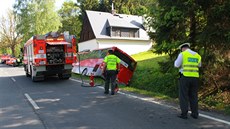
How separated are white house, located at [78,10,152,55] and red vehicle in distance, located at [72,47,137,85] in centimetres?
2316

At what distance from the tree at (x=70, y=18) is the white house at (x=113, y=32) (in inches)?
574

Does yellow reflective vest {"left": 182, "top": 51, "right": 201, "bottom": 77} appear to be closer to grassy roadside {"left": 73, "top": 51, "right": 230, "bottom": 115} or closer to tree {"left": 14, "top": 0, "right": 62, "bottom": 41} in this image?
grassy roadside {"left": 73, "top": 51, "right": 230, "bottom": 115}

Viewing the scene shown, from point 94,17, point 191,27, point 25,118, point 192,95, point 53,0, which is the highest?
point 53,0

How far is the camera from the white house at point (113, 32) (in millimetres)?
42875

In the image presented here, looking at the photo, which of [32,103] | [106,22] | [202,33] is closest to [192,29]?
[202,33]

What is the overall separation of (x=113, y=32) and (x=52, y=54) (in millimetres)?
27830

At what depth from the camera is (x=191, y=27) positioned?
10.4 meters

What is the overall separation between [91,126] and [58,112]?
1873mm

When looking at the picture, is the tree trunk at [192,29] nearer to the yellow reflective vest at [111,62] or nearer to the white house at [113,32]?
the yellow reflective vest at [111,62]

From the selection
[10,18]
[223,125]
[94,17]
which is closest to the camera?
A: [223,125]

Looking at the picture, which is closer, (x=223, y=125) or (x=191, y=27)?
(x=223, y=125)

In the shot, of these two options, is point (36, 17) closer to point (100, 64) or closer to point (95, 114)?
point (100, 64)

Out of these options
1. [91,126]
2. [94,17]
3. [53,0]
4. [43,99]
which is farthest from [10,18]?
[91,126]

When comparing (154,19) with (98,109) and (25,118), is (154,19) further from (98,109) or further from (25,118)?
(25,118)
